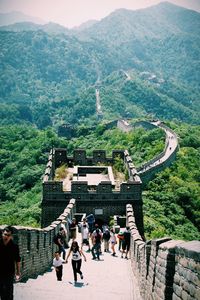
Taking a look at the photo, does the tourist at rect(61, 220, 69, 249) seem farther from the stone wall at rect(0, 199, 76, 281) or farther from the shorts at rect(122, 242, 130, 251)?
the shorts at rect(122, 242, 130, 251)

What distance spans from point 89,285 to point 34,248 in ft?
5.09

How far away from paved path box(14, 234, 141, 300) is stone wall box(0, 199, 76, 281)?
9.6 inches

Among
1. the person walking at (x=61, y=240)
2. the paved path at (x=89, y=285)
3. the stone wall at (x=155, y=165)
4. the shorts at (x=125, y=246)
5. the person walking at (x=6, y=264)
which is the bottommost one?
the paved path at (x=89, y=285)

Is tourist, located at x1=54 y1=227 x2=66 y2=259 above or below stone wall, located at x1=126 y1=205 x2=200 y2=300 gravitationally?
below

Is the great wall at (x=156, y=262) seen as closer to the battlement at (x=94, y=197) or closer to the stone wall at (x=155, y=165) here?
the battlement at (x=94, y=197)

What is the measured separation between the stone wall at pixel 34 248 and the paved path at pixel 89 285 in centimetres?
25

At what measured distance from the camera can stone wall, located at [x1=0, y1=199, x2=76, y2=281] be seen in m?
11.0

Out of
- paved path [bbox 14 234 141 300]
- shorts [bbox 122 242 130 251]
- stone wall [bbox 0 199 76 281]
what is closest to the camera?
paved path [bbox 14 234 141 300]

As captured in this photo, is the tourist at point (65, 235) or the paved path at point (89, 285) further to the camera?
the tourist at point (65, 235)

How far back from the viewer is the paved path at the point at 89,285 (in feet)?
33.5

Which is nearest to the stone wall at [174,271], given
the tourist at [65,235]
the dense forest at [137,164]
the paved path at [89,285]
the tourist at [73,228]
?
the paved path at [89,285]

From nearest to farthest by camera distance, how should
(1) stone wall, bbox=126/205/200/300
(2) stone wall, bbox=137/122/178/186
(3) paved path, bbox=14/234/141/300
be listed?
(1) stone wall, bbox=126/205/200/300
(3) paved path, bbox=14/234/141/300
(2) stone wall, bbox=137/122/178/186

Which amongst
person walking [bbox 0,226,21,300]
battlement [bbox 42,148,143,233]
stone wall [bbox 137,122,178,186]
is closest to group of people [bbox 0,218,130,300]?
person walking [bbox 0,226,21,300]

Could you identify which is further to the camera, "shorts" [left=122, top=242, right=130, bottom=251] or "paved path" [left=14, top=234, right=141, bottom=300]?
"shorts" [left=122, top=242, right=130, bottom=251]
